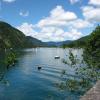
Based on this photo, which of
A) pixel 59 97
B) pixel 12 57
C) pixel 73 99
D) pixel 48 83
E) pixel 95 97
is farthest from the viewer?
pixel 48 83

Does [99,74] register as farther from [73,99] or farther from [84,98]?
[73,99]

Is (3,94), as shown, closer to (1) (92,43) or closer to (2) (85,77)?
(2) (85,77)

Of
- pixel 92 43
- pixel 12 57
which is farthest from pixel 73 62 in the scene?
pixel 92 43

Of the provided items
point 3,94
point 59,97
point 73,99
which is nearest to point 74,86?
point 73,99

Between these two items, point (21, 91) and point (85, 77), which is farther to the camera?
point (21, 91)

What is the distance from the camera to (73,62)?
31.7 metres

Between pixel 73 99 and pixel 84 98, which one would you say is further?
pixel 73 99

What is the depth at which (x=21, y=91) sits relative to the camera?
78312 millimetres

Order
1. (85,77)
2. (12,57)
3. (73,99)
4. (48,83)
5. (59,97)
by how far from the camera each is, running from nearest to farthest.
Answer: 1. (12,57)
2. (85,77)
3. (73,99)
4. (59,97)
5. (48,83)

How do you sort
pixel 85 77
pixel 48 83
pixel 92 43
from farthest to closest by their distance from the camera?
pixel 92 43 → pixel 48 83 → pixel 85 77

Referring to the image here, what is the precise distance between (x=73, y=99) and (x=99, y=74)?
32.9 metres

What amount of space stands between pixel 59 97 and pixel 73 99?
7.75 m

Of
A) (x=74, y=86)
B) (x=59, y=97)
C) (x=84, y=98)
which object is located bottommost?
(x=59, y=97)

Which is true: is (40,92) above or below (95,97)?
Answer: below
